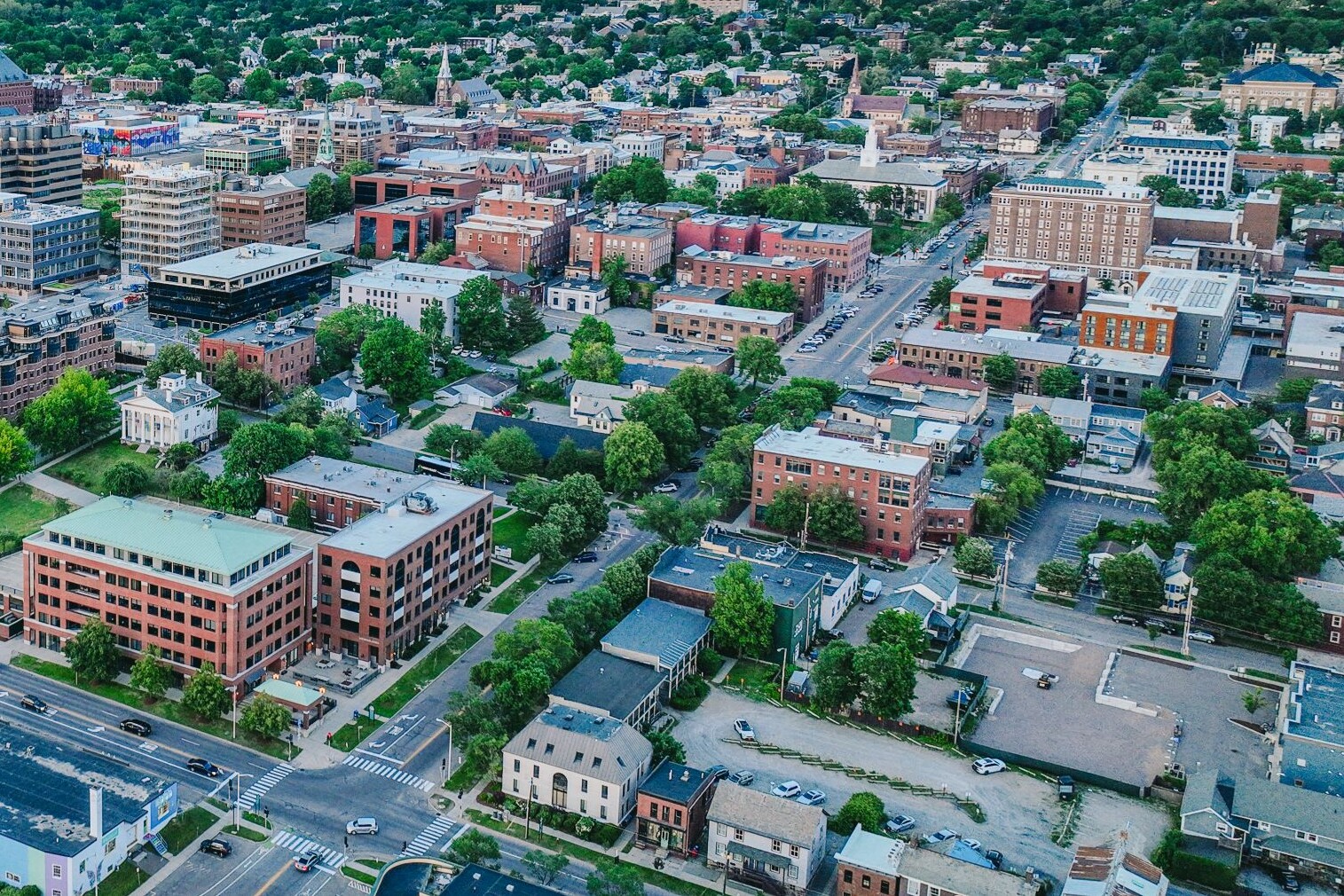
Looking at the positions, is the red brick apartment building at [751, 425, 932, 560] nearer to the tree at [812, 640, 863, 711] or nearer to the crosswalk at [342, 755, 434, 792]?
the tree at [812, 640, 863, 711]

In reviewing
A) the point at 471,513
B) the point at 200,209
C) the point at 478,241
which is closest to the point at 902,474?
the point at 471,513

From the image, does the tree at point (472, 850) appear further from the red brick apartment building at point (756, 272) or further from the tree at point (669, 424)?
the red brick apartment building at point (756, 272)

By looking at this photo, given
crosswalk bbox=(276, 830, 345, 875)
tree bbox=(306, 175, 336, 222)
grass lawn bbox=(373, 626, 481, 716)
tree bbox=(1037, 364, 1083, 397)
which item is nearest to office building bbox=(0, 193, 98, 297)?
tree bbox=(306, 175, 336, 222)

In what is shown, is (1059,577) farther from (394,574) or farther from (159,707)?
(159,707)

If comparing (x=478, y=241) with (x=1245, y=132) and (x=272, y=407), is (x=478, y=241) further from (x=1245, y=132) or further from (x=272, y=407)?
(x=1245, y=132)

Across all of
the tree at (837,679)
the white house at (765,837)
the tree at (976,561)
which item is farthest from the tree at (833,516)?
the white house at (765,837)

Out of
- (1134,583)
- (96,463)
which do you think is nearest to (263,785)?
(96,463)

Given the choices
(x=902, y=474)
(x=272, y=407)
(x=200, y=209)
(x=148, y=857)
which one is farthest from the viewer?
(x=200, y=209)
